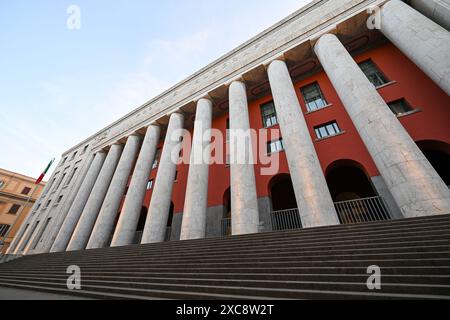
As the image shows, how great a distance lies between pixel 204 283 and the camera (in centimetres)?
353

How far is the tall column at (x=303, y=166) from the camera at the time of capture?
20.9ft

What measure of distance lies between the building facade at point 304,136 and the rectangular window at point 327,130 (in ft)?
0.22

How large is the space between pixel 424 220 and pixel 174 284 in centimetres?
579

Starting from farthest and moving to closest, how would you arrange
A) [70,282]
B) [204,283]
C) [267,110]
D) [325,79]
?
[267,110] < [325,79] < [70,282] < [204,283]

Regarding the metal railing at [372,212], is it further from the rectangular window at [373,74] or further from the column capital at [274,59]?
the column capital at [274,59]

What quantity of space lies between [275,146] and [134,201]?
960 cm

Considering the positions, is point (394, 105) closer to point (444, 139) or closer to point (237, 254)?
point (444, 139)

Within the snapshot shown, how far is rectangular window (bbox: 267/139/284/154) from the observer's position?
11066mm

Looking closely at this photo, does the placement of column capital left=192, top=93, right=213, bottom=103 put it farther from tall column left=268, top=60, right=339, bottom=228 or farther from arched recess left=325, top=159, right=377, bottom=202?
arched recess left=325, top=159, right=377, bottom=202

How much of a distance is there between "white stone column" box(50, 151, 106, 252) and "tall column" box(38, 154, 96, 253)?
1.80ft

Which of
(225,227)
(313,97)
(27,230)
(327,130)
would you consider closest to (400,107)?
(327,130)

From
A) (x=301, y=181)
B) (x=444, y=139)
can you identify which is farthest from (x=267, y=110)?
(x=444, y=139)

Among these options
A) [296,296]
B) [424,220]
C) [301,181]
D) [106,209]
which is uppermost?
[106,209]

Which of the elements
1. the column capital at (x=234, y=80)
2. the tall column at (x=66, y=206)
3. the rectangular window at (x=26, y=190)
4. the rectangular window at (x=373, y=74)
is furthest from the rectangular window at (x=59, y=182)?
the rectangular window at (x=373, y=74)
